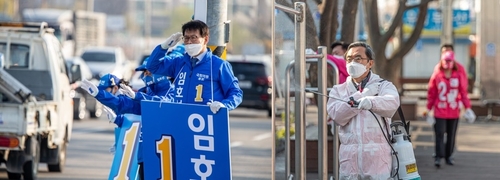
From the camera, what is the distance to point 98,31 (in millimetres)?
52750

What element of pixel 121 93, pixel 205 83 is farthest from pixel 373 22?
pixel 205 83

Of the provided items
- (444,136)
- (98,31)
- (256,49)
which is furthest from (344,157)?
(256,49)

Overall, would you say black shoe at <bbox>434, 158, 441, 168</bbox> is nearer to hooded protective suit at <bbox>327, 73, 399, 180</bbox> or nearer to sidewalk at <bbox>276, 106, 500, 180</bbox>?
sidewalk at <bbox>276, 106, 500, 180</bbox>

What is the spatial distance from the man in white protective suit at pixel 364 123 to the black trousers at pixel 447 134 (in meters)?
7.12

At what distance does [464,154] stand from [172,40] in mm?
8911

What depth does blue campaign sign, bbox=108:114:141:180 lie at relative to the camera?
30.8 ft

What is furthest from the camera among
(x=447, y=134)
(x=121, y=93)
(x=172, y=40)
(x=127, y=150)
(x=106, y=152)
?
(x=106, y=152)

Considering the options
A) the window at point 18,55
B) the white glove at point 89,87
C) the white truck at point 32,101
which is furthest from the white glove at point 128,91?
the window at point 18,55

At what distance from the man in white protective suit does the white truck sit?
6.36 m

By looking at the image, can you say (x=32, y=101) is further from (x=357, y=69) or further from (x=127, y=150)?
(x=357, y=69)

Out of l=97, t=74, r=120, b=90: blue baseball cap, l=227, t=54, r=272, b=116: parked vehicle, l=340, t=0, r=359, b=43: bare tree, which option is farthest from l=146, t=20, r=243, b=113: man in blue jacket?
l=227, t=54, r=272, b=116: parked vehicle

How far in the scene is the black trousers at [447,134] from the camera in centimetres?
1447

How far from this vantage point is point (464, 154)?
1673 cm

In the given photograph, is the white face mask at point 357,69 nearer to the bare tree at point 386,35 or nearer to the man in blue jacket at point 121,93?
the man in blue jacket at point 121,93
